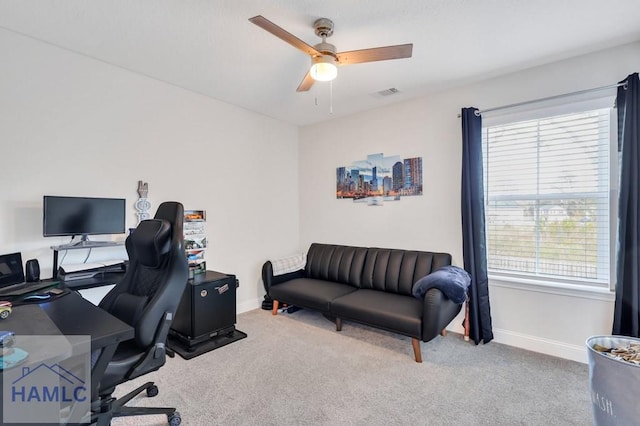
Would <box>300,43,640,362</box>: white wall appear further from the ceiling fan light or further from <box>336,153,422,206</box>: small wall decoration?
the ceiling fan light

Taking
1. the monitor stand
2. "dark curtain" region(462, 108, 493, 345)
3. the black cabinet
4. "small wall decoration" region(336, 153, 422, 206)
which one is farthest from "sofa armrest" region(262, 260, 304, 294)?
"dark curtain" region(462, 108, 493, 345)

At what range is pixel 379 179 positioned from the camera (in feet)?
12.7

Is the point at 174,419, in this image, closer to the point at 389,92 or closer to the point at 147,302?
the point at 147,302

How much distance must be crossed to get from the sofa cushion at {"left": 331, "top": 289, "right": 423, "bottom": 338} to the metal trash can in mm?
1106

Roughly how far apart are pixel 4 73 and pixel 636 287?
193 inches

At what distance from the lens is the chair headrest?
1758 mm

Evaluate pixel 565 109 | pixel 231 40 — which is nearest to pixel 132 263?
pixel 231 40

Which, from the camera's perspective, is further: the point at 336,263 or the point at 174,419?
the point at 336,263

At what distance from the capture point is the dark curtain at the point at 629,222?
89.7 inches

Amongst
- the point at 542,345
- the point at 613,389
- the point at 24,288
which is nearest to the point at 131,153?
the point at 24,288

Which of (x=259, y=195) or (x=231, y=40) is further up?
(x=231, y=40)

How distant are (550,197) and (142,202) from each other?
3.83 m

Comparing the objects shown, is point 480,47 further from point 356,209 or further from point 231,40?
point 356,209

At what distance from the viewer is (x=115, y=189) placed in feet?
9.38
